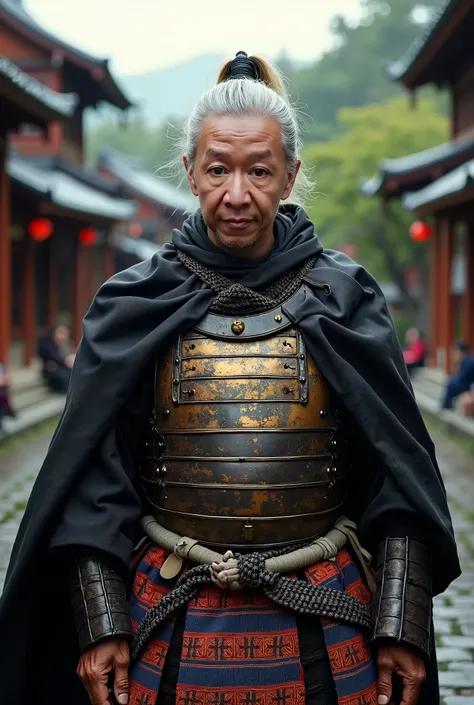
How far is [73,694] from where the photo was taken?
8.76 ft

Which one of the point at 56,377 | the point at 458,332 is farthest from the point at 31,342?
the point at 458,332

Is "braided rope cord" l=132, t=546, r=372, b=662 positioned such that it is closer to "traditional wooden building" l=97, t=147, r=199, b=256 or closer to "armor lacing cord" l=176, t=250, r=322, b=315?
"armor lacing cord" l=176, t=250, r=322, b=315

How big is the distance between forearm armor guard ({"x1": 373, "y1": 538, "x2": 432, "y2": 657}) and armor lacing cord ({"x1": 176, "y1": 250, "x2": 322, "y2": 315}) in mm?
658

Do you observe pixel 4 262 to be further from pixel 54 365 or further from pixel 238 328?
pixel 238 328

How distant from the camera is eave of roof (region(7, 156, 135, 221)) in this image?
679 inches

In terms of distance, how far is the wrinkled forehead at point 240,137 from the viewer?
95.1 inches

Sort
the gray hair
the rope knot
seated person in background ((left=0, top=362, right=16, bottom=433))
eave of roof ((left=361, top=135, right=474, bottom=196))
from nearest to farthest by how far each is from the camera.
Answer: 1. the rope knot
2. the gray hair
3. seated person in background ((left=0, top=362, right=16, bottom=433))
4. eave of roof ((left=361, top=135, right=474, bottom=196))

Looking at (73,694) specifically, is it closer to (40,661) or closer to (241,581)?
(40,661)

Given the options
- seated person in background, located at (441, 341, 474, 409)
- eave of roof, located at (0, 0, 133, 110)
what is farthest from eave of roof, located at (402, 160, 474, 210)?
eave of roof, located at (0, 0, 133, 110)

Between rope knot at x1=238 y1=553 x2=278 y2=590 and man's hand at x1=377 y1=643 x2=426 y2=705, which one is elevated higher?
rope knot at x1=238 y1=553 x2=278 y2=590

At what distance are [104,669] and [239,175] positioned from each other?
123cm

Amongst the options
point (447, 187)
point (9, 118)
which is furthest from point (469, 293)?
point (9, 118)

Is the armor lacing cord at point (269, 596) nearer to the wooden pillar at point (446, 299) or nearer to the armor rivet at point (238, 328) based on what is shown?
the armor rivet at point (238, 328)

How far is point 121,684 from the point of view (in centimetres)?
240
